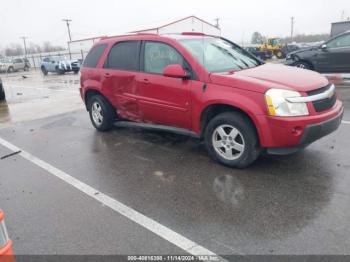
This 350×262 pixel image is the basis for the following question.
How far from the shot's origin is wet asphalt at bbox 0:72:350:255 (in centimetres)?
295

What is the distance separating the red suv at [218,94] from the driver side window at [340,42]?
6.65m

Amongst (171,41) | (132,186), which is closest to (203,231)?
(132,186)

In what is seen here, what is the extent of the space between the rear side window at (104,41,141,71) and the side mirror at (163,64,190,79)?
102 centimetres

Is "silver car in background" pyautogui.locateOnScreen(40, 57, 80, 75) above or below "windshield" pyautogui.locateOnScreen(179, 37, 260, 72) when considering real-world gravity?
below

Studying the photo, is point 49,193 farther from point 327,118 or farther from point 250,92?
point 327,118

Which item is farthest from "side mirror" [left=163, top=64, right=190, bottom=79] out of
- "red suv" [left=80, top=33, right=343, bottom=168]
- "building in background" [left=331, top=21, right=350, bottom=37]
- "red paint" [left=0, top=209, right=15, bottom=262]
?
"building in background" [left=331, top=21, right=350, bottom=37]

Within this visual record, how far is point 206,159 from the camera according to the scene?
16.0 feet

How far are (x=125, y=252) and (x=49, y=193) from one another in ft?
5.57

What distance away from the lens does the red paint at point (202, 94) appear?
3977 millimetres

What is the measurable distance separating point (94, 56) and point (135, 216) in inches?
159

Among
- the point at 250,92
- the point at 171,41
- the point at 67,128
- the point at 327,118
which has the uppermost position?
the point at 171,41

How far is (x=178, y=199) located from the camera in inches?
147

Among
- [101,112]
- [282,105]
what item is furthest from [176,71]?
[101,112]

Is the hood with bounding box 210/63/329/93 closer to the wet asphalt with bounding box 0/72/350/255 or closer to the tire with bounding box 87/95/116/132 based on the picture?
the wet asphalt with bounding box 0/72/350/255
